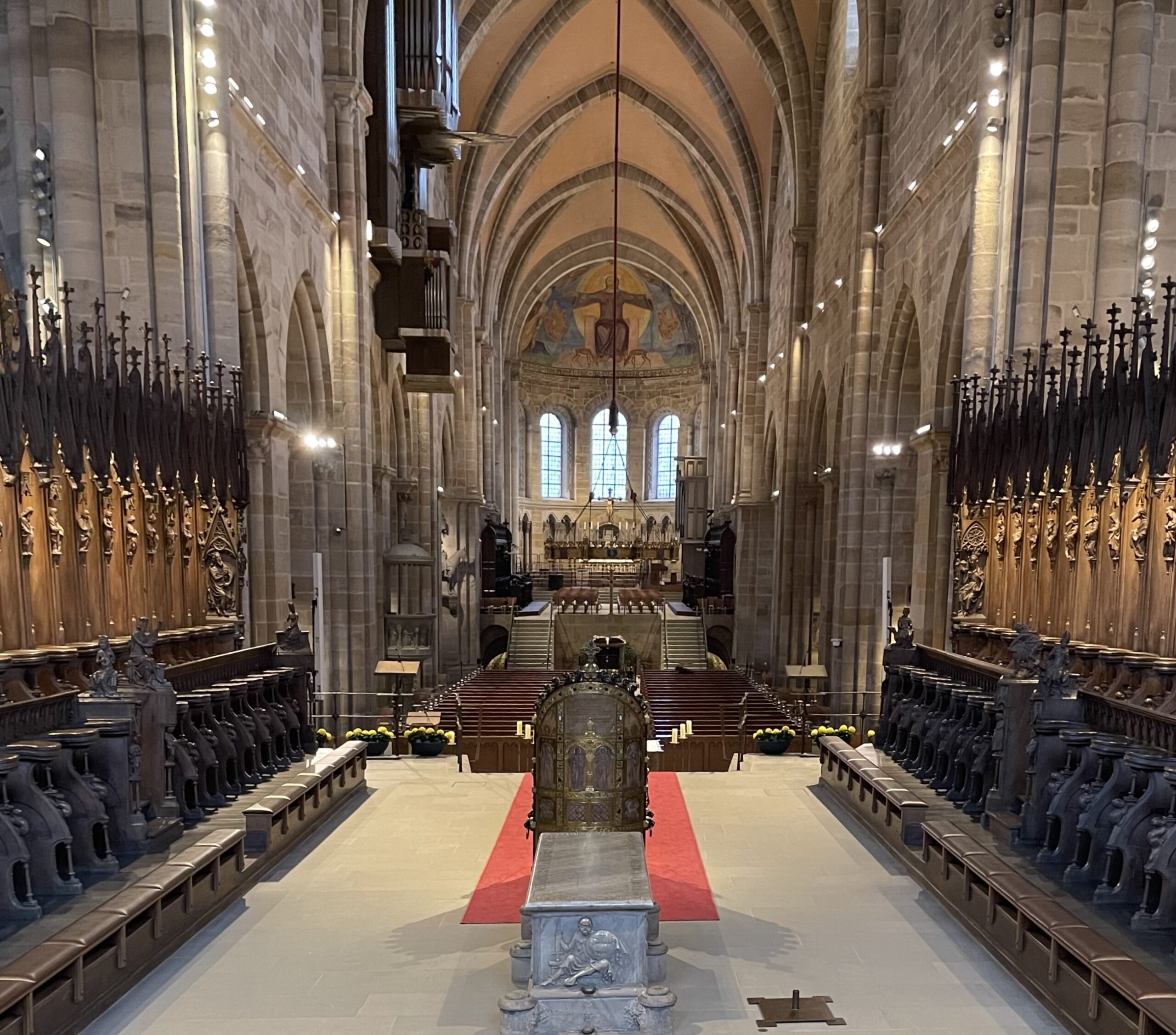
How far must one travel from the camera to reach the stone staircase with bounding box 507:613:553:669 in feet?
80.6

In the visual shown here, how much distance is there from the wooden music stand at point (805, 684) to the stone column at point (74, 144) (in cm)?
989

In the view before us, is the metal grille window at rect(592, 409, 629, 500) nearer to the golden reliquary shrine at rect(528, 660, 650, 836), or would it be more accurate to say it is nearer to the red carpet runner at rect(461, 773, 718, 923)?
the red carpet runner at rect(461, 773, 718, 923)

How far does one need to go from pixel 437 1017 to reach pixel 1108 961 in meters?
3.21

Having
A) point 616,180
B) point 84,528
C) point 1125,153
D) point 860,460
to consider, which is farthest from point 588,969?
point 616,180

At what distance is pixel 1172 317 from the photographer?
7203 mm

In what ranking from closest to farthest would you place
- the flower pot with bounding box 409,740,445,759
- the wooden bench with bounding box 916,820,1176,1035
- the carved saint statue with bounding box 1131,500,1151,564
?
the wooden bench with bounding box 916,820,1176,1035 < the carved saint statue with bounding box 1131,500,1151,564 < the flower pot with bounding box 409,740,445,759

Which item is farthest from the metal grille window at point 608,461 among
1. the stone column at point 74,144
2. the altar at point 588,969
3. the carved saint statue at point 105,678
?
the altar at point 588,969

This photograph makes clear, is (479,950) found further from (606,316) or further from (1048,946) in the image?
(606,316)

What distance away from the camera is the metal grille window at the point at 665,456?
138 feet

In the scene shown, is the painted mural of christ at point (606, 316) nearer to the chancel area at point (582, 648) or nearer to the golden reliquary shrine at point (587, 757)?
the chancel area at point (582, 648)

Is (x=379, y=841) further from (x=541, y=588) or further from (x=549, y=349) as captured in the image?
(x=549, y=349)

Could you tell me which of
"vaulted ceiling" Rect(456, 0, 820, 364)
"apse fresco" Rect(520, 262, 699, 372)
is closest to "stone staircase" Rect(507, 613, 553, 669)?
"vaulted ceiling" Rect(456, 0, 820, 364)

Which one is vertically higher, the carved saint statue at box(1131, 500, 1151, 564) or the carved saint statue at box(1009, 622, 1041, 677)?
the carved saint statue at box(1131, 500, 1151, 564)

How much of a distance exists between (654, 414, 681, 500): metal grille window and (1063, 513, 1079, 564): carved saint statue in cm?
3434
